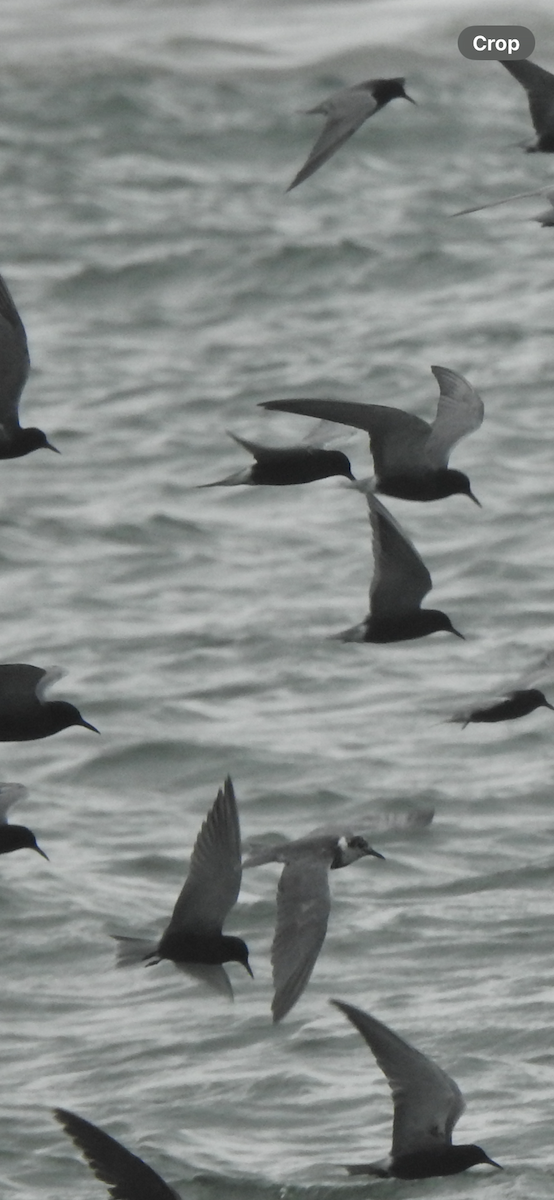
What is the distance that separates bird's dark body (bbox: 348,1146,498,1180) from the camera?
9.00 meters

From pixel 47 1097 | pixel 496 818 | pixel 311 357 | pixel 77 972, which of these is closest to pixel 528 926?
pixel 496 818

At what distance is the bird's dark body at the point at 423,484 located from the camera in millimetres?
8609

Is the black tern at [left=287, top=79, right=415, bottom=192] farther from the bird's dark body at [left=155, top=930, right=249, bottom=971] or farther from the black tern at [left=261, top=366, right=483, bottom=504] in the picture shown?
the bird's dark body at [left=155, top=930, right=249, bottom=971]

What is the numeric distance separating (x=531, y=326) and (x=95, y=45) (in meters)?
9.83

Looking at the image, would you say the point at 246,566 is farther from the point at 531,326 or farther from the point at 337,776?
the point at 531,326

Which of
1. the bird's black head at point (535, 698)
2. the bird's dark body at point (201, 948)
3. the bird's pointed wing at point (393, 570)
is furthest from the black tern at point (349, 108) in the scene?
the bird's dark body at point (201, 948)

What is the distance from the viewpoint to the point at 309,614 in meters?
23.9

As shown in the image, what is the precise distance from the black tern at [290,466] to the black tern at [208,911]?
107cm

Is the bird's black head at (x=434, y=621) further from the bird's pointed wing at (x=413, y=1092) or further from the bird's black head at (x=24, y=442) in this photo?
Result: the bird's black head at (x=24, y=442)

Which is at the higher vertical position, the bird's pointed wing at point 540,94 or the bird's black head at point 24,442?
the bird's pointed wing at point 540,94

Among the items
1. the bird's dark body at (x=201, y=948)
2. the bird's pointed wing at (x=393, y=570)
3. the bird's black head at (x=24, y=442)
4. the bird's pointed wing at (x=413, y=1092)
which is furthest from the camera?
the bird's pointed wing at (x=393, y=570)

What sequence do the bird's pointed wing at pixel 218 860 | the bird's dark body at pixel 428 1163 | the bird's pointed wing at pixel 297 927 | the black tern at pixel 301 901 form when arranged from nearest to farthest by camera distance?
the bird's pointed wing at pixel 297 927
the black tern at pixel 301 901
the bird's pointed wing at pixel 218 860
the bird's dark body at pixel 428 1163

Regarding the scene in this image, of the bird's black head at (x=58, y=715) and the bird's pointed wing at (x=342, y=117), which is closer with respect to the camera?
the bird's black head at (x=58, y=715)

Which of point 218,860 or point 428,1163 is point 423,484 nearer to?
point 218,860
